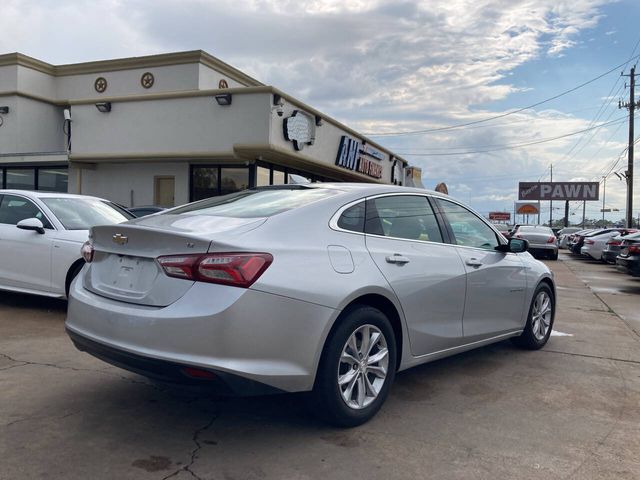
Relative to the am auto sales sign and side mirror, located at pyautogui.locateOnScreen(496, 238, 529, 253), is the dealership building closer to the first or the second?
side mirror, located at pyautogui.locateOnScreen(496, 238, 529, 253)

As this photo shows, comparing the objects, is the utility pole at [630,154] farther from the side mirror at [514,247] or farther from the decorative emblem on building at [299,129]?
the side mirror at [514,247]

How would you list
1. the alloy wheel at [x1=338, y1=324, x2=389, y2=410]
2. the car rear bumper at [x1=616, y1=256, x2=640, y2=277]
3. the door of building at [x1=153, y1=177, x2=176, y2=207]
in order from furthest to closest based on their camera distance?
the door of building at [x1=153, y1=177, x2=176, y2=207], the car rear bumper at [x1=616, y1=256, x2=640, y2=277], the alloy wheel at [x1=338, y1=324, x2=389, y2=410]

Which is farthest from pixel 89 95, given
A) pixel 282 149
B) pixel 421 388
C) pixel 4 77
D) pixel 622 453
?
pixel 622 453

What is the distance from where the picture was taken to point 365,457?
128 inches

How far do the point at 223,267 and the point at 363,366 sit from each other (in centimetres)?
A: 120

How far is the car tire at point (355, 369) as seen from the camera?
3.42 meters

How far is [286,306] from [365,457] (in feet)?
3.24

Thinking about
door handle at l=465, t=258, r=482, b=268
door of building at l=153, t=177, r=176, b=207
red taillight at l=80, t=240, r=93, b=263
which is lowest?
door handle at l=465, t=258, r=482, b=268

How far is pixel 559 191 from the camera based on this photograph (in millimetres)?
67188

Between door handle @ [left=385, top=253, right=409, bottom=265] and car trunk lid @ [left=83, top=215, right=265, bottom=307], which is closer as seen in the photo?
car trunk lid @ [left=83, top=215, right=265, bottom=307]

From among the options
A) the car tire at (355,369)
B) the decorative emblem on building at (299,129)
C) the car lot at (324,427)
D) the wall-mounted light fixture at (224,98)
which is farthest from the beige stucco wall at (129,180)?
the car tire at (355,369)

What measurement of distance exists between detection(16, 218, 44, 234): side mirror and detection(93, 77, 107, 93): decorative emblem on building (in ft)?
56.1

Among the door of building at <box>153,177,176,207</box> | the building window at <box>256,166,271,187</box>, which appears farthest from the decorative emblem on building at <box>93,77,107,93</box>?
the building window at <box>256,166,271,187</box>

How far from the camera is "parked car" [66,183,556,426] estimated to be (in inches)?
122
